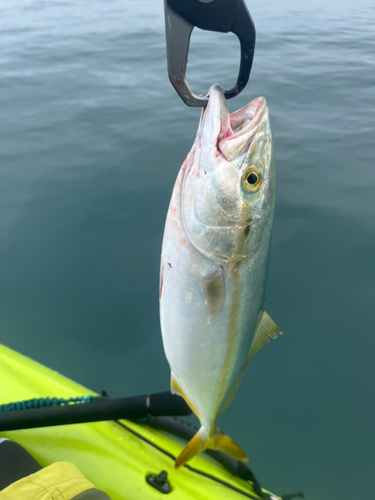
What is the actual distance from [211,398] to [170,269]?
0.59 m

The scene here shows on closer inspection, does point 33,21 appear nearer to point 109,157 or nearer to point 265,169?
point 109,157

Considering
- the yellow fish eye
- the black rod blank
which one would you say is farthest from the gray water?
the yellow fish eye

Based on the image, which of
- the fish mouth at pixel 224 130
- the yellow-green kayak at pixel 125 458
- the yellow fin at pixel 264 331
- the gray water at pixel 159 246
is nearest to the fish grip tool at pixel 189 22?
the fish mouth at pixel 224 130

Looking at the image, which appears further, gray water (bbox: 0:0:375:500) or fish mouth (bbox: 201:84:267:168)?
gray water (bbox: 0:0:375:500)

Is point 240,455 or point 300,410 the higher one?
point 240,455

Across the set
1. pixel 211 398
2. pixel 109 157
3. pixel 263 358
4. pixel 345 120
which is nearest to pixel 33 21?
pixel 109 157

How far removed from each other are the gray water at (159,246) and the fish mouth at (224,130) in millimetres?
2249

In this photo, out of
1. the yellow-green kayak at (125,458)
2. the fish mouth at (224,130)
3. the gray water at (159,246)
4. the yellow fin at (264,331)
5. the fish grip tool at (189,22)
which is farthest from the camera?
the gray water at (159,246)

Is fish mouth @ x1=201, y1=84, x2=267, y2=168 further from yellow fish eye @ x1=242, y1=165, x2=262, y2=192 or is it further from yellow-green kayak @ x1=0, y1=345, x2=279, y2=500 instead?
yellow-green kayak @ x1=0, y1=345, x2=279, y2=500

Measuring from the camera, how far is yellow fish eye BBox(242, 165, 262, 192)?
134cm

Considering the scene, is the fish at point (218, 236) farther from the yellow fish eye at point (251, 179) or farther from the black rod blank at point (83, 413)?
the black rod blank at point (83, 413)

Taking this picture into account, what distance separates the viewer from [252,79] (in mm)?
7688

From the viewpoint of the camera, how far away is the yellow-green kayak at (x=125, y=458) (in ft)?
6.53

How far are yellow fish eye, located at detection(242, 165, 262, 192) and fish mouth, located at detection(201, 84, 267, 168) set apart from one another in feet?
0.14
